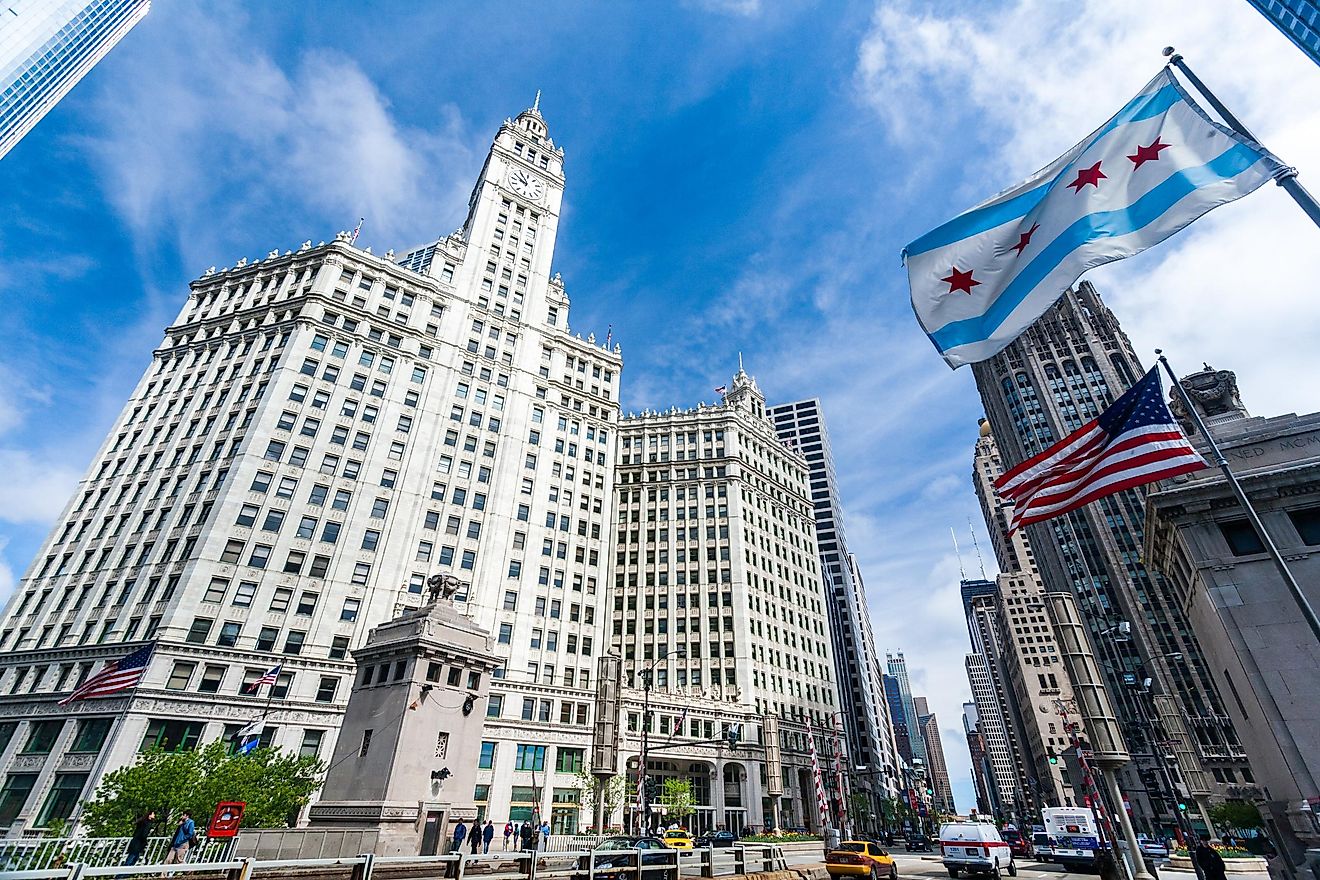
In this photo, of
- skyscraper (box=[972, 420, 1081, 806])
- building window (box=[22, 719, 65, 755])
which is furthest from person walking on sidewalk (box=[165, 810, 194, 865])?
skyscraper (box=[972, 420, 1081, 806])

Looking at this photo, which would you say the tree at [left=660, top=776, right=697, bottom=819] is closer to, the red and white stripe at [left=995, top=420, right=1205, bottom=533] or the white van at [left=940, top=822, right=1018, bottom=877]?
the white van at [left=940, top=822, right=1018, bottom=877]

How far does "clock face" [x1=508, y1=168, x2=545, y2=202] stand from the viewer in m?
86.9

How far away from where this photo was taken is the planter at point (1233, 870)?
28188 mm

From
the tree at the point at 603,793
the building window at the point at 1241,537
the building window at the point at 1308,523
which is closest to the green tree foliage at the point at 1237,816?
the building window at the point at 1241,537

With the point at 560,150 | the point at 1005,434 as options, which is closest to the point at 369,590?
the point at 560,150

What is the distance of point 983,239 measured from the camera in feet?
48.3

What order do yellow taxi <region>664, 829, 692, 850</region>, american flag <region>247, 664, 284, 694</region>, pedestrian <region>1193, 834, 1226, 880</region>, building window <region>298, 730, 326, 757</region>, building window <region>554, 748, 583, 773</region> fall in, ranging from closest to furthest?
pedestrian <region>1193, 834, 1226, 880</region> < yellow taxi <region>664, 829, 692, 850</region> < american flag <region>247, 664, 284, 694</region> < building window <region>298, 730, 326, 757</region> < building window <region>554, 748, 583, 773</region>

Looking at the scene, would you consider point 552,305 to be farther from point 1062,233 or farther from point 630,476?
point 1062,233

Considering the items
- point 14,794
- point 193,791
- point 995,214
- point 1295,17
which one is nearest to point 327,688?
point 14,794

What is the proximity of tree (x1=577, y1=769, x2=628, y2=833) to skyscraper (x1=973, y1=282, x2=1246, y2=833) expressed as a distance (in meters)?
55.0

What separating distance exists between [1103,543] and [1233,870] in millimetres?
84119

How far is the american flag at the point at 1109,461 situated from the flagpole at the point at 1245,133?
4943 millimetres

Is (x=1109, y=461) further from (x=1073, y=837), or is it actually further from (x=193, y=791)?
(x=193, y=791)

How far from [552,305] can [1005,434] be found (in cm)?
9898
